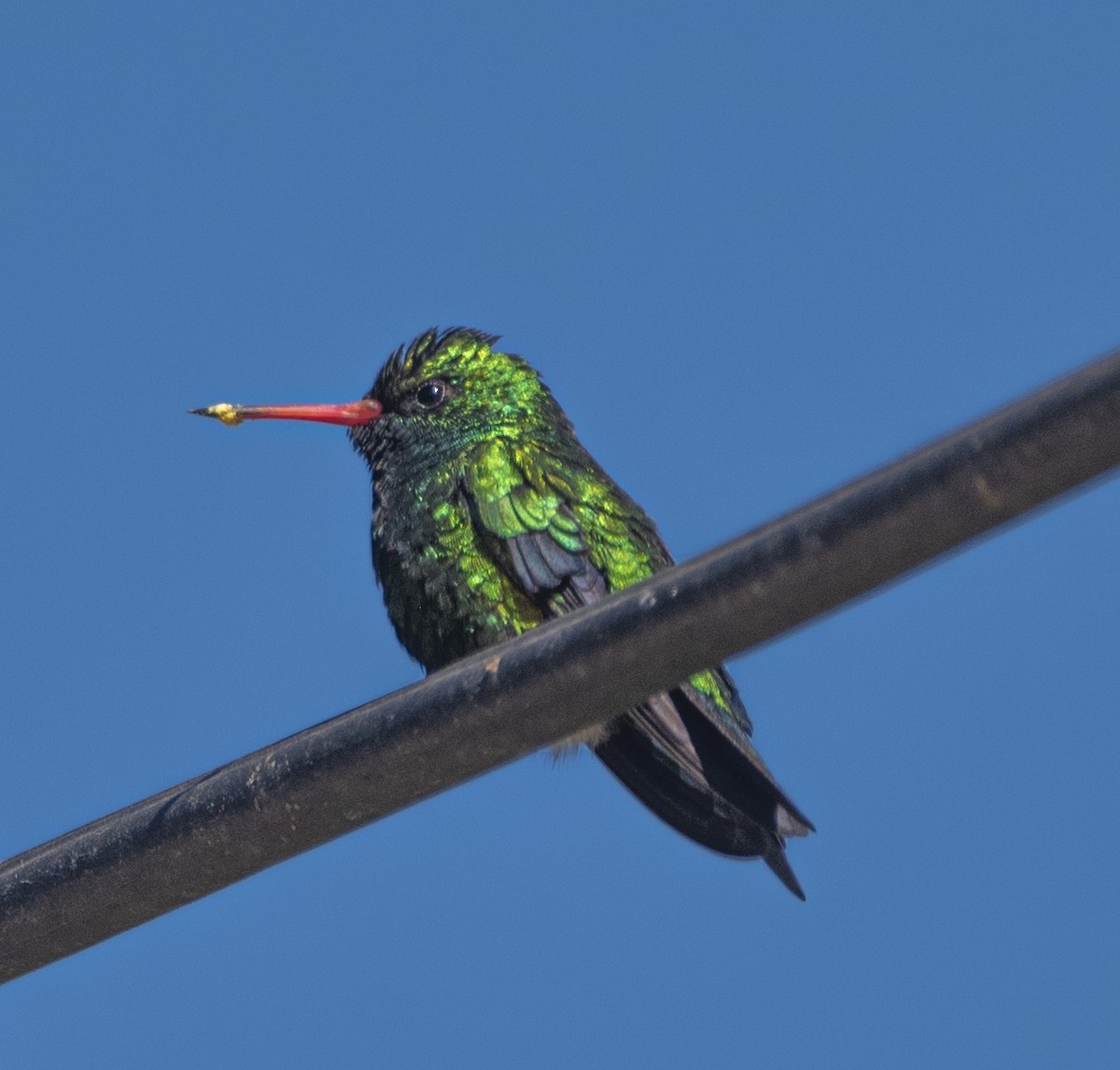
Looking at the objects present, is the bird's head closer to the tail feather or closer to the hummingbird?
the hummingbird

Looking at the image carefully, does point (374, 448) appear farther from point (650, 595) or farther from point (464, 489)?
point (650, 595)

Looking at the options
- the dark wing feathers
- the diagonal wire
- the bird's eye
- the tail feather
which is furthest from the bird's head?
the diagonal wire

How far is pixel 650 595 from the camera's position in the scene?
109 inches

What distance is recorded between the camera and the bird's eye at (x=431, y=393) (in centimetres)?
681

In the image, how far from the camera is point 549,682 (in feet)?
9.46

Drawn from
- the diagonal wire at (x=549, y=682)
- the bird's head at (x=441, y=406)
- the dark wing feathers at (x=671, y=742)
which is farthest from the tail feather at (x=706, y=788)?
the diagonal wire at (x=549, y=682)

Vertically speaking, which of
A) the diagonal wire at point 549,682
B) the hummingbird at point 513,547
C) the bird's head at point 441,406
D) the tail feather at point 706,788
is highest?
the bird's head at point 441,406

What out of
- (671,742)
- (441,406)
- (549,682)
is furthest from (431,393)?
(549,682)

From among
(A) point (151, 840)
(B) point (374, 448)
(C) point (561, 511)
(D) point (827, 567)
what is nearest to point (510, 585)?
Answer: (C) point (561, 511)

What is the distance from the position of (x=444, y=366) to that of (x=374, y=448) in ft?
1.34

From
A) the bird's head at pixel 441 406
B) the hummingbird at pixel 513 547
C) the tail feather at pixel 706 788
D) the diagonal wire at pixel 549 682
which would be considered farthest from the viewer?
the bird's head at pixel 441 406

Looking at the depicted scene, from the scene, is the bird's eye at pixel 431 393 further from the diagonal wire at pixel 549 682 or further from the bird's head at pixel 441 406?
the diagonal wire at pixel 549 682

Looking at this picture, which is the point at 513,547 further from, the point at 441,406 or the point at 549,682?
the point at 549,682

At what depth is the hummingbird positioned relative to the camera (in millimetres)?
5383
